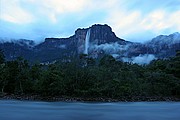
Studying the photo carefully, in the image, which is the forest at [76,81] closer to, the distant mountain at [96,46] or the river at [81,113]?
the river at [81,113]

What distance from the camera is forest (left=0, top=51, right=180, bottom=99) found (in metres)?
50.4

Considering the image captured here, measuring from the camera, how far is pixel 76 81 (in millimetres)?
51688

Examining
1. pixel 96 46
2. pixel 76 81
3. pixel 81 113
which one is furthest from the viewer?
pixel 96 46

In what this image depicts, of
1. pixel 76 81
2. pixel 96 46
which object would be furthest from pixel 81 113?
pixel 96 46

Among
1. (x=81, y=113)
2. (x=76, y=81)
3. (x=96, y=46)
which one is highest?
(x=96, y=46)

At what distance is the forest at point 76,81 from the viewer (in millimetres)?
50438

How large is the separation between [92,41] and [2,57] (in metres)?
125

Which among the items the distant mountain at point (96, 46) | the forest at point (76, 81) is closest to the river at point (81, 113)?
the forest at point (76, 81)

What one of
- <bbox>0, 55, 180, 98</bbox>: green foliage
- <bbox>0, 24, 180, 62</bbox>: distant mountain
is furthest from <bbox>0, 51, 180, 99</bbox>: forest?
<bbox>0, 24, 180, 62</bbox>: distant mountain

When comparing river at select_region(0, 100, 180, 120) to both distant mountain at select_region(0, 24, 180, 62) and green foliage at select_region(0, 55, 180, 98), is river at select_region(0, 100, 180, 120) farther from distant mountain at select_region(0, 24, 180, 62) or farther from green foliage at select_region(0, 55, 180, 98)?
distant mountain at select_region(0, 24, 180, 62)

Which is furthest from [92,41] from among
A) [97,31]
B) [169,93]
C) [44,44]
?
[169,93]

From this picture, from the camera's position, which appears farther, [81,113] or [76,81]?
[76,81]

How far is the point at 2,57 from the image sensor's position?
57.2 metres

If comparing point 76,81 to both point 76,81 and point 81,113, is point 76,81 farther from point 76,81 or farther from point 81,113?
point 81,113
